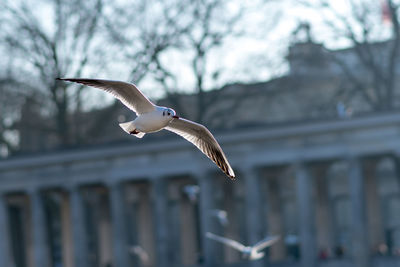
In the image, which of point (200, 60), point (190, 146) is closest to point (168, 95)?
point (200, 60)

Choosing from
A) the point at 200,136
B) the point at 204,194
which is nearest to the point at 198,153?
the point at 204,194

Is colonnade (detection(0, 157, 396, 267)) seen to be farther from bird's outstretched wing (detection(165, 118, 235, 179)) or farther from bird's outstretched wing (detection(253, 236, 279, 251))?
bird's outstretched wing (detection(165, 118, 235, 179))

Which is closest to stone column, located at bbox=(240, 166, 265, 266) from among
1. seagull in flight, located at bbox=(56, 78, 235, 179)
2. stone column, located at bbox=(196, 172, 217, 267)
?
stone column, located at bbox=(196, 172, 217, 267)

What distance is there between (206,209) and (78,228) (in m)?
7.12

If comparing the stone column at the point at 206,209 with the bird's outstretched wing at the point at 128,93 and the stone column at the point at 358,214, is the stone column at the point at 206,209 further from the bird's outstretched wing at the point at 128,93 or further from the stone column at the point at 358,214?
the bird's outstretched wing at the point at 128,93

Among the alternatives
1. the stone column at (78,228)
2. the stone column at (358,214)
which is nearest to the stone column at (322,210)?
the stone column at (358,214)

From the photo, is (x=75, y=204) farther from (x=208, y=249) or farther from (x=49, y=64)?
(x=49, y=64)

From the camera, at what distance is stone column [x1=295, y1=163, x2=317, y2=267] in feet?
179

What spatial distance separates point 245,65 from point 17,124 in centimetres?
1385

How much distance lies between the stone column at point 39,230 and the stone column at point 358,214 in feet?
53.7

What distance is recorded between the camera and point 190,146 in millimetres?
57906

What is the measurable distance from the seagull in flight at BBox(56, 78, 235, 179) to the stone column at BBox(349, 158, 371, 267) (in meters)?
27.7

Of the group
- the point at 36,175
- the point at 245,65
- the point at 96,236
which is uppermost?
the point at 245,65

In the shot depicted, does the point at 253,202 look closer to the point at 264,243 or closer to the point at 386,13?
the point at 264,243
